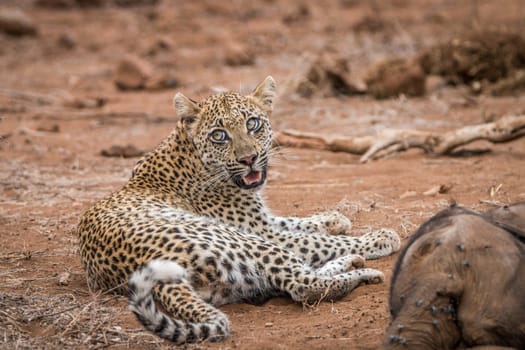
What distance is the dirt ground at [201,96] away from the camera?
19.0ft

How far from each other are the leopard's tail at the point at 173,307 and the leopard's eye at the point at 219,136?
2025mm

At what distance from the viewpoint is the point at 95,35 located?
78.4 ft

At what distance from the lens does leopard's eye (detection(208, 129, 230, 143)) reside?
24.7 feet

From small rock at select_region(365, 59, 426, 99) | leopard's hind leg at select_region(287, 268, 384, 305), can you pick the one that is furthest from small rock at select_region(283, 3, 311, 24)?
leopard's hind leg at select_region(287, 268, 384, 305)

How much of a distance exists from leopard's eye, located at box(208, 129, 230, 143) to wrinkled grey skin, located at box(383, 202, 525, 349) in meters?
3.01

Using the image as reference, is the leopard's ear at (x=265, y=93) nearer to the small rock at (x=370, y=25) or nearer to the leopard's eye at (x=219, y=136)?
the leopard's eye at (x=219, y=136)

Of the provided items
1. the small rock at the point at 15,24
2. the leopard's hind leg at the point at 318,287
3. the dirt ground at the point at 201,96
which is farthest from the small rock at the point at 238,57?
the leopard's hind leg at the point at 318,287

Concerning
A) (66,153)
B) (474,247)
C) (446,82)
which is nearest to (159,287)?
(474,247)

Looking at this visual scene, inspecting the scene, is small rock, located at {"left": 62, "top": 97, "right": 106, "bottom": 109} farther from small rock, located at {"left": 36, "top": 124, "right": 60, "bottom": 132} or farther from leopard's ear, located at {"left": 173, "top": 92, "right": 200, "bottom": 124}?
leopard's ear, located at {"left": 173, "top": 92, "right": 200, "bottom": 124}

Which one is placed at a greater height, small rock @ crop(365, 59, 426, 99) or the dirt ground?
small rock @ crop(365, 59, 426, 99)

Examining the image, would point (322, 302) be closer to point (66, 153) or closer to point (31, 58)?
point (66, 153)

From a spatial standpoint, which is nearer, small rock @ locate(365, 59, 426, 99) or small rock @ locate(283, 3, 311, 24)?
small rock @ locate(365, 59, 426, 99)

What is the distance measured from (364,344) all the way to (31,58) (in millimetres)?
18063

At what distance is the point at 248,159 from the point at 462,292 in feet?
10.3
